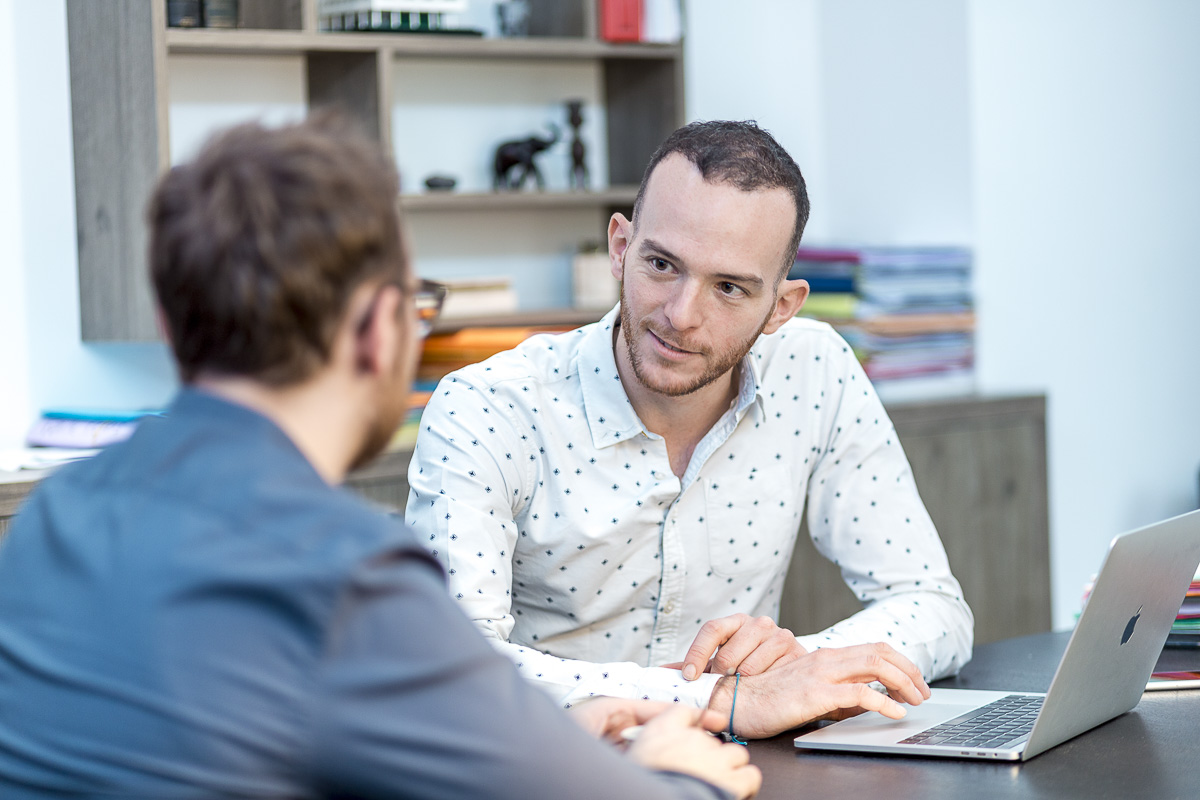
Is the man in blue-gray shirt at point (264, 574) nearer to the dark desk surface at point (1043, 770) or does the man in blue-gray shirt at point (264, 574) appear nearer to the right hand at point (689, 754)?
the right hand at point (689, 754)

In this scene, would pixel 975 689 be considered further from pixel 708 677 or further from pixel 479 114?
pixel 479 114

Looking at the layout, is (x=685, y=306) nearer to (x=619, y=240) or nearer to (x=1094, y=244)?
(x=619, y=240)

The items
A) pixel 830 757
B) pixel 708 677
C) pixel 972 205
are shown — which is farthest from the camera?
pixel 972 205

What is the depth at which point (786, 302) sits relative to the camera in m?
1.75

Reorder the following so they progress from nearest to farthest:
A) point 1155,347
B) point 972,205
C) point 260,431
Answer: point 260,431 < point 972,205 < point 1155,347

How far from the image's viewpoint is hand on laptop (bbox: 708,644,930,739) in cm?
127

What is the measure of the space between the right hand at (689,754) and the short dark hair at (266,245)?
38 centimetres

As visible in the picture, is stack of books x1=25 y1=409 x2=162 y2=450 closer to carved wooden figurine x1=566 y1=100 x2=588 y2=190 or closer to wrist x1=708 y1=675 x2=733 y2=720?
carved wooden figurine x1=566 y1=100 x2=588 y2=190

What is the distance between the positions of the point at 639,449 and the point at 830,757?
23.1 inches

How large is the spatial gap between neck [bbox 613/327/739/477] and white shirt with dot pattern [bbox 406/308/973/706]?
1.0 inches

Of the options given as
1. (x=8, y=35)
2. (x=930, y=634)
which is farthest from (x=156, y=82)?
(x=930, y=634)

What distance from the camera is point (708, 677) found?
139cm

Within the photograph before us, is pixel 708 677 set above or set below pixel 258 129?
below

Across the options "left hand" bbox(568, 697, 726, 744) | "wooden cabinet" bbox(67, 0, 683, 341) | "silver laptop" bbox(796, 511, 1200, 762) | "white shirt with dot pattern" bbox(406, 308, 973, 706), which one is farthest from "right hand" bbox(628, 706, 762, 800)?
"wooden cabinet" bbox(67, 0, 683, 341)
